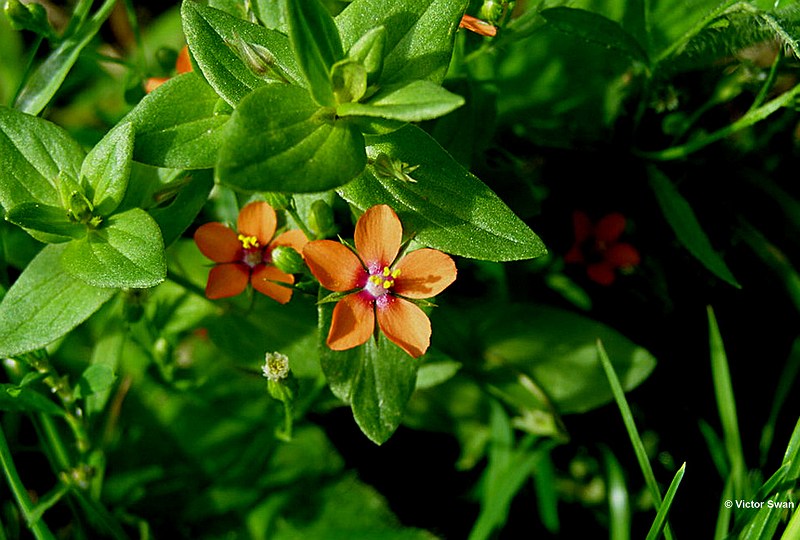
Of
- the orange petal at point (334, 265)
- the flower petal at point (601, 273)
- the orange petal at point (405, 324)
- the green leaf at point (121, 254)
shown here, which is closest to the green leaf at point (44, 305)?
the green leaf at point (121, 254)

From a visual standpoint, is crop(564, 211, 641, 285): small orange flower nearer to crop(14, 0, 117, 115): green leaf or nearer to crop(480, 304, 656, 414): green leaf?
crop(480, 304, 656, 414): green leaf

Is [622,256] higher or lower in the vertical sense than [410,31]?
lower

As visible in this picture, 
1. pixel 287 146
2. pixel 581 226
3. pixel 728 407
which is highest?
pixel 287 146

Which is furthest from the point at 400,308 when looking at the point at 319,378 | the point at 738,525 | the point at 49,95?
the point at 49,95

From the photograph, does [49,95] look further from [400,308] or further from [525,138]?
[525,138]

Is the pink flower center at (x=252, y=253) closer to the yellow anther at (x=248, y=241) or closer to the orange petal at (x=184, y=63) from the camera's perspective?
the yellow anther at (x=248, y=241)

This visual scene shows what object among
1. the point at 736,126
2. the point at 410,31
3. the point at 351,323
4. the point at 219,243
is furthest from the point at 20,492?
the point at 736,126

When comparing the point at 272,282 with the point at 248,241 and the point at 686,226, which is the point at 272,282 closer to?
the point at 248,241

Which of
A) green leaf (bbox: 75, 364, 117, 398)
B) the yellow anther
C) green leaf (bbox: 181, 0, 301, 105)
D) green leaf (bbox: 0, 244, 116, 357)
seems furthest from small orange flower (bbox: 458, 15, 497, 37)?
green leaf (bbox: 75, 364, 117, 398)
